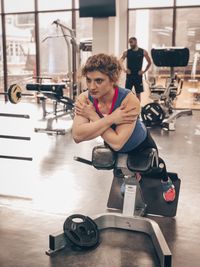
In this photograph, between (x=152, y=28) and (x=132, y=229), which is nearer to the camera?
(x=132, y=229)

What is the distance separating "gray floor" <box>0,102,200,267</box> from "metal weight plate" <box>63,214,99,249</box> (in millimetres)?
56

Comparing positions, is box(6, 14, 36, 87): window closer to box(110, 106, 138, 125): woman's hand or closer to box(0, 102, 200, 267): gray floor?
box(0, 102, 200, 267): gray floor

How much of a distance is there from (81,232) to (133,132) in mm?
678

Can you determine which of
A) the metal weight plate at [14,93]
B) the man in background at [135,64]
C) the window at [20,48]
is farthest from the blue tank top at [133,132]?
the window at [20,48]

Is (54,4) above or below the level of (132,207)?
above

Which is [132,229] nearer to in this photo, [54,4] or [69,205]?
[69,205]

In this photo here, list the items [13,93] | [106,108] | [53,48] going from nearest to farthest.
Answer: [106,108] → [13,93] → [53,48]

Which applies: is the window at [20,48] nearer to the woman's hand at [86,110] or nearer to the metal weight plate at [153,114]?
the metal weight plate at [153,114]

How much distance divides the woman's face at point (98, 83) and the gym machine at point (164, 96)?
4.07 meters

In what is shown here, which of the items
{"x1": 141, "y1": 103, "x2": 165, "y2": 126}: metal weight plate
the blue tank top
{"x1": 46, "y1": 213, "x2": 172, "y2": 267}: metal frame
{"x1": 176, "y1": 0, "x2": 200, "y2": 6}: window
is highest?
{"x1": 176, "y1": 0, "x2": 200, "y2": 6}: window

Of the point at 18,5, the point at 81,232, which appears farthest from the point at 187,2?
→ the point at 81,232

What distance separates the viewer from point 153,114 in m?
6.25

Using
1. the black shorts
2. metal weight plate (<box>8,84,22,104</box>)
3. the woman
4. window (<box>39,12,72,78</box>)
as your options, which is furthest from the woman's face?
window (<box>39,12,72,78</box>)

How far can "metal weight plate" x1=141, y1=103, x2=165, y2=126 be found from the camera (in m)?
6.18
